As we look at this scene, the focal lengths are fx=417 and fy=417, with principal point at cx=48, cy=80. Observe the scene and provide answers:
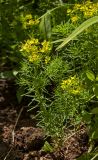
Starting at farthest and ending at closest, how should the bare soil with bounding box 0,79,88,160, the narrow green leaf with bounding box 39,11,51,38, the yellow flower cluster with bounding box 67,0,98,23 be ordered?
the narrow green leaf with bounding box 39,11,51,38 < the bare soil with bounding box 0,79,88,160 < the yellow flower cluster with bounding box 67,0,98,23

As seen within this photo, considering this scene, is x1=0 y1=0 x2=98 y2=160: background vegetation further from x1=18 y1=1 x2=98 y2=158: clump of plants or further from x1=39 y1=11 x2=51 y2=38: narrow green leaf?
x1=39 y1=11 x2=51 y2=38: narrow green leaf

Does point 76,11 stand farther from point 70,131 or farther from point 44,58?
point 70,131

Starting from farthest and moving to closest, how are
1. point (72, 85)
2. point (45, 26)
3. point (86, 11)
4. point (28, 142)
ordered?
1. point (45, 26)
2. point (28, 142)
3. point (86, 11)
4. point (72, 85)

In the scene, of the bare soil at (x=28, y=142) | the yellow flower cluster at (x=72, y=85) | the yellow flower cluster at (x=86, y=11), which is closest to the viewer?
the yellow flower cluster at (x=72, y=85)

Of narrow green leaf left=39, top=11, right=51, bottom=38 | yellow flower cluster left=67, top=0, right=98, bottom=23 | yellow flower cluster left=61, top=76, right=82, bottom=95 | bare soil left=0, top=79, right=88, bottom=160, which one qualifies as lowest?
bare soil left=0, top=79, right=88, bottom=160

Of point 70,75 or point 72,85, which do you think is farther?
point 70,75

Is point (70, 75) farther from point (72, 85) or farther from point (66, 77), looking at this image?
point (72, 85)

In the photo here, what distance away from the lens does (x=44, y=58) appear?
7.74 feet

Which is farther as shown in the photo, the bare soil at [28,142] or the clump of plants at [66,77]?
the bare soil at [28,142]

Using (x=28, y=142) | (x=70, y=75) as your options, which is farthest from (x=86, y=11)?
(x=28, y=142)

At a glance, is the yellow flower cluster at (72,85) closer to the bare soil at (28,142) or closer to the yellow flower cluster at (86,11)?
the yellow flower cluster at (86,11)

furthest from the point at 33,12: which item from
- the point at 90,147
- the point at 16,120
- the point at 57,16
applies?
the point at 90,147

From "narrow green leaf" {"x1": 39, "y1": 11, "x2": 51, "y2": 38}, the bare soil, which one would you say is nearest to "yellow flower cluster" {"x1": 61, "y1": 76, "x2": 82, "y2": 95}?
the bare soil

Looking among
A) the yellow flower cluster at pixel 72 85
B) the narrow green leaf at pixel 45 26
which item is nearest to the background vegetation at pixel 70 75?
the yellow flower cluster at pixel 72 85
